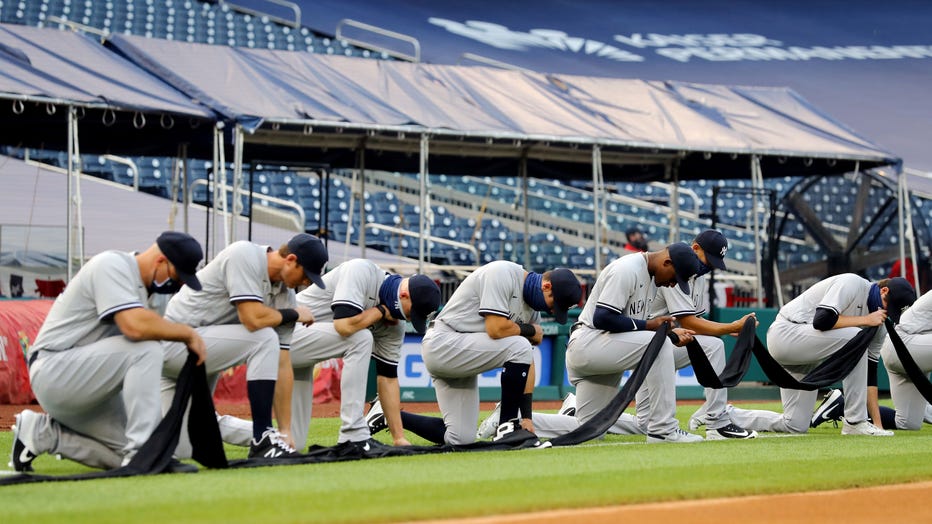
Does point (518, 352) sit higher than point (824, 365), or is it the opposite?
point (518, 352)

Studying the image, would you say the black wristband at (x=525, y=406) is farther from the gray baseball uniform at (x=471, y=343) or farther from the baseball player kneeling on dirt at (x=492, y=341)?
the gray baseball uniform at (x=471, y=343)

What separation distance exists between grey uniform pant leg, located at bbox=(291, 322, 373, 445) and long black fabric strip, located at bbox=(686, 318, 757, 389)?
9.63 feet

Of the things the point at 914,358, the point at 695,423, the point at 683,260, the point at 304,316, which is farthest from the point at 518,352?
the point at 914,358

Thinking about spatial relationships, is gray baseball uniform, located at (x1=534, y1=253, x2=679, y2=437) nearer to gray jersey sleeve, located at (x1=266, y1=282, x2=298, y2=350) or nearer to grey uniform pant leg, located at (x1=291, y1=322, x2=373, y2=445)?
grey uniform pant leg, located at (x1=291, y1=322, x2=373, y2=445)

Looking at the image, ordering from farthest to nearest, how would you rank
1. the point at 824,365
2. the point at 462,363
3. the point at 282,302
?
the point at 824,365
the point at 462,363
the point at 282,302

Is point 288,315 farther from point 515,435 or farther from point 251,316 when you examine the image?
point 515,435

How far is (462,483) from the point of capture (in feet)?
24.1

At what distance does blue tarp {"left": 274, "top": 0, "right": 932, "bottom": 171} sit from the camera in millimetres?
35438

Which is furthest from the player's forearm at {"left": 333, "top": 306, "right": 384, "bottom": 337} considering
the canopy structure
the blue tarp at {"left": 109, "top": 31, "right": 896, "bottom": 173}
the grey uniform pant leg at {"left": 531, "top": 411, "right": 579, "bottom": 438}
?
the blue tarp at {"left": 109, "top": 31, "right": 896, "bottom": 173}

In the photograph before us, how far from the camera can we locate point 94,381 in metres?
7.49

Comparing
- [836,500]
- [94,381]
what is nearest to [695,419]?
[836,500]

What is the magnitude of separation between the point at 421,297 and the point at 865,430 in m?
4.63

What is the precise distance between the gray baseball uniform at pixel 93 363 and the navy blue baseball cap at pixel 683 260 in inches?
162

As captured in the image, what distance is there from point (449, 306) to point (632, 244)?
8464mm
